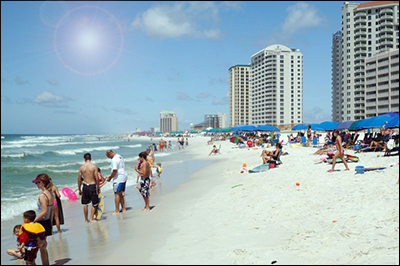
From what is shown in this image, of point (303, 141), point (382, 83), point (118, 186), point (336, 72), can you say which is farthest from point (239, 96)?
point (118, 186)

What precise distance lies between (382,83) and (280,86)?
1819 inches

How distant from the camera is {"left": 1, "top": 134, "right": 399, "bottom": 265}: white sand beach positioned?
397cm

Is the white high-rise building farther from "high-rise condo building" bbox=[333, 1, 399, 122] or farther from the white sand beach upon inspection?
the white sand beach

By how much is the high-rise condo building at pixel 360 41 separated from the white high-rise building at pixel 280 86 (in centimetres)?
3034

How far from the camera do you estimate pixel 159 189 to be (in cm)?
1173

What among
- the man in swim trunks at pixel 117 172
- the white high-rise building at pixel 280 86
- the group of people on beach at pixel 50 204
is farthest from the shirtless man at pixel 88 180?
the white high-rise building at pixel 280 86

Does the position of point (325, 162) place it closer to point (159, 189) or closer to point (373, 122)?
point (373, 122)

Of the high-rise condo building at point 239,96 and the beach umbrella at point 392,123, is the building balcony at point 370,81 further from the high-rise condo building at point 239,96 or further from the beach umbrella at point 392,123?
the high-rise condo building at point 239,96

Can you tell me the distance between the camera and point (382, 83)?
204ft

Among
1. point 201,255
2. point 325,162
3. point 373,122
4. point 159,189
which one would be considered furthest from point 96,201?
point 373,122

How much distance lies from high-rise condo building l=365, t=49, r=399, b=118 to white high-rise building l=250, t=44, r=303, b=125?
4048cm

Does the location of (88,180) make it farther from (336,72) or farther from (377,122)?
(336,72)

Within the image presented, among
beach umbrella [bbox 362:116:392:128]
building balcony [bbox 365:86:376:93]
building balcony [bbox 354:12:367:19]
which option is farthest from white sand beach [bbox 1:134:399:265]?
building balcony [bbox 354:12:367:19]

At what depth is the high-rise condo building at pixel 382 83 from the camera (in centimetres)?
5825
